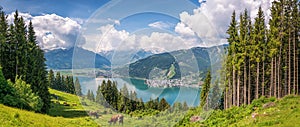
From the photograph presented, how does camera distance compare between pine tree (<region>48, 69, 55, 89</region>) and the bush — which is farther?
pine tree (<region>48, 69, 55, 89</region>)

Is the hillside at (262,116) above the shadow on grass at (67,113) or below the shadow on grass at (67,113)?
above

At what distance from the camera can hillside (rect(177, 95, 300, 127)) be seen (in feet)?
69.5

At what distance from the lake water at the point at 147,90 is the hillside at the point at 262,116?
7393 mm

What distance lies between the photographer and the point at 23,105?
31.7 m

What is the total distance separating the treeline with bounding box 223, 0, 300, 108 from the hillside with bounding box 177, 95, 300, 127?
8.57 meters

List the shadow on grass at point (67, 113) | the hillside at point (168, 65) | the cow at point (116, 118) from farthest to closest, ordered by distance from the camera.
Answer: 1. the shadow on grass at point (67, 113)
2. the cow at point (116, 118)
3. the hillside at point (168, 65)

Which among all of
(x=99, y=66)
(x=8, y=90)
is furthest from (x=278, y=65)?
(x=8, y=90)

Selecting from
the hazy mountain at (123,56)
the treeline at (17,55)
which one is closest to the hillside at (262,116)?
the hazy mountain at (123,56)

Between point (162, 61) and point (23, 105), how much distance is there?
21.1 metres

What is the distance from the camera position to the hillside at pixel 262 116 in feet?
69.5

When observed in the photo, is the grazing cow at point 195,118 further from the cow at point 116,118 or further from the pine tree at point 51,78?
the pine tree at point 51,78

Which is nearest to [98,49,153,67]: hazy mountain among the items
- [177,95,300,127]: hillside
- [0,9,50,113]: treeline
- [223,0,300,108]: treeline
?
[177,95,300,127]: hillside

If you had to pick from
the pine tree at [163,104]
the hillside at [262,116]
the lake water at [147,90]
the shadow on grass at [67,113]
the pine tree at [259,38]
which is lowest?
the shadow on grass at [67,113]

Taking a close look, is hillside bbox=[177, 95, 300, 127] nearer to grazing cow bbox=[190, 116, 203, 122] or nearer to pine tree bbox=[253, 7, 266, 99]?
grazing cow bbox=[190, 116, 203, 122]
